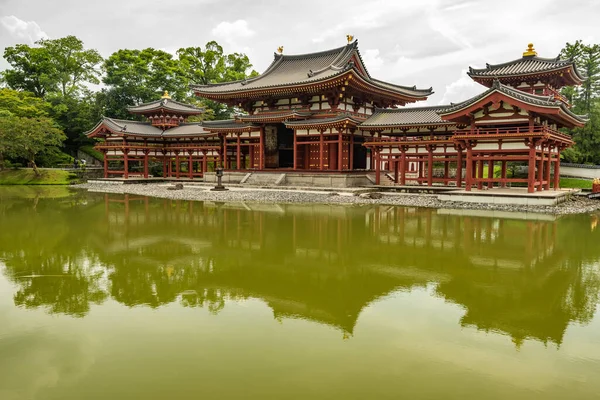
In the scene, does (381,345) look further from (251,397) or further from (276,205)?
(276,205)

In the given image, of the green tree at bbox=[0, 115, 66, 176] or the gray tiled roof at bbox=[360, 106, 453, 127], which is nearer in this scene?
the gray tiled roof at bbox=[360, 106, 453, 127]

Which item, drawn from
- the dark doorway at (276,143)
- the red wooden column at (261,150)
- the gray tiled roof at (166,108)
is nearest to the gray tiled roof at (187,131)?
the gray tiled roof at (166,108)

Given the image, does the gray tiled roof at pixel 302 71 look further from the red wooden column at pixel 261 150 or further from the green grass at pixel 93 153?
the green grass at pixel 93 153

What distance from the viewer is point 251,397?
358 cm

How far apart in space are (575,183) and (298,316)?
3062 centimetres

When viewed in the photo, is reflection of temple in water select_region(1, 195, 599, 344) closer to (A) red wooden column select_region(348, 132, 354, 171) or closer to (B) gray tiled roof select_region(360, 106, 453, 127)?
(B) gray tiled roof select_region(360, 106, 453, 127)

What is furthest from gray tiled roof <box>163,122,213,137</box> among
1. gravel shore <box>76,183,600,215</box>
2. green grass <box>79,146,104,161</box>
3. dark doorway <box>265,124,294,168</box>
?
green grass <box>79,146,104,161</box>

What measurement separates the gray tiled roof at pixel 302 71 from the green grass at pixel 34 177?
A: 1443 centimetres

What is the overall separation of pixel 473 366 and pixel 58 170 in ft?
135

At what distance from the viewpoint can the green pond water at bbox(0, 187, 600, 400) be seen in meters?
3.84

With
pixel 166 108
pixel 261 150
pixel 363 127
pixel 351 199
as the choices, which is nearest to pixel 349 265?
pixel 351 199

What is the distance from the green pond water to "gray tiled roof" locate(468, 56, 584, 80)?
48.3ft

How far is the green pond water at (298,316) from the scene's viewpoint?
12.6 feet

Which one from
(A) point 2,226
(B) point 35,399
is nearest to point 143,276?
(B) point 35,399
